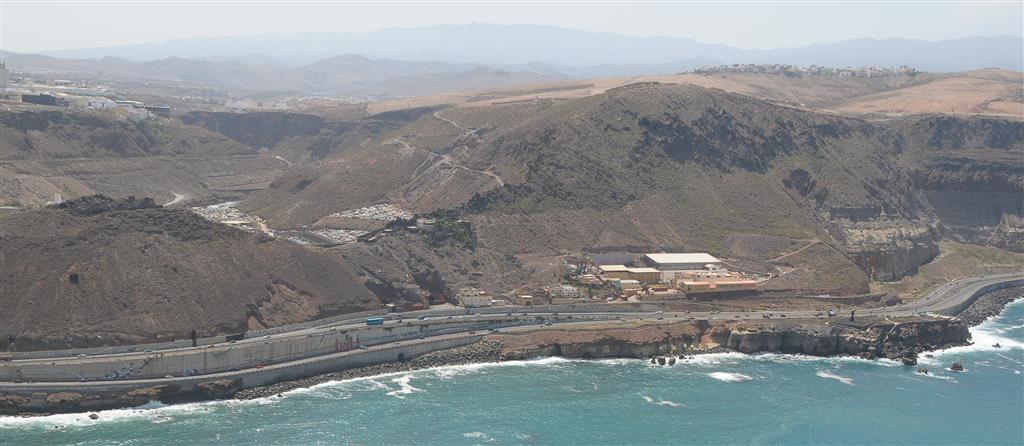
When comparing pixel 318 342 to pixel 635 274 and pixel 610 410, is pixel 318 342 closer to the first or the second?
pixel 610 410

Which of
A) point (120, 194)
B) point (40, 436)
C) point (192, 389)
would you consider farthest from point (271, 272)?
point (120, 194)

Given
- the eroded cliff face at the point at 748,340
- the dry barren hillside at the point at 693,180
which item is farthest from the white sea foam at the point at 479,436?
the dry barren hillside at the point at 693,180

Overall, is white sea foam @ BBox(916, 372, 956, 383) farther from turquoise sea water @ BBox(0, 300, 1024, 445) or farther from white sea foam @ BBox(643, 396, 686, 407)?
white sea foam @ BBox(643, 396, 686, 407)

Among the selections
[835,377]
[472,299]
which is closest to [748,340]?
[835,377]

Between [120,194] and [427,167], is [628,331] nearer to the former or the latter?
[427,167]

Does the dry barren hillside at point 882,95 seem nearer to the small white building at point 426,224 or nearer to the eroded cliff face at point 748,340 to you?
the small white building at point 426,224

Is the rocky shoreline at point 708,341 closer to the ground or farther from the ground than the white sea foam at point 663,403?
farther from the ground
